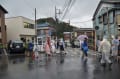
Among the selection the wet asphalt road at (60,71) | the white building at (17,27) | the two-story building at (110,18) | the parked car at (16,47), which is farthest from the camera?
the white building at (17,27)

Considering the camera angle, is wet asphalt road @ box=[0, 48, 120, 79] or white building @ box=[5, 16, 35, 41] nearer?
wet asphalt road @ box=[0, 48, 120, 79]

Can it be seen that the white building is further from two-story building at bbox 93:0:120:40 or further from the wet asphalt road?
the wet asphalt road

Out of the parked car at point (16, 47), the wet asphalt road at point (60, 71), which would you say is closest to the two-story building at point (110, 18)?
the parked car at point (16, 47)

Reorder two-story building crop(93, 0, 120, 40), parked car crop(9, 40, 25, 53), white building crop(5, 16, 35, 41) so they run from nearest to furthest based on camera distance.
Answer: two-story building crop(93, 0, 120, 40), parked car crop(9, 40, 25, 53), white building crop(5, 16, 35, 41)

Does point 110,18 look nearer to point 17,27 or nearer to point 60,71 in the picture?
point 60,71

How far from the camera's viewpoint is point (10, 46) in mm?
29562

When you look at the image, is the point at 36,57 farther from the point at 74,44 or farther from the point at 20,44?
the point at 74,44

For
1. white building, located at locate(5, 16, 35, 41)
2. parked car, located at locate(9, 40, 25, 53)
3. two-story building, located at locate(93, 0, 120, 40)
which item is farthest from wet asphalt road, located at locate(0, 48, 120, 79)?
white building, located at locate(5, 16, 35, 41)

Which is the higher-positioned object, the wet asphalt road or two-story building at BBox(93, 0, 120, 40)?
two-story building at BBox(93, 0, 120, 40)

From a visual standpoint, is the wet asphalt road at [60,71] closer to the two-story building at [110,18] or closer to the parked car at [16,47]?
the two-story building at [110,18]

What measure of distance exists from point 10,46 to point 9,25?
15.0 meters

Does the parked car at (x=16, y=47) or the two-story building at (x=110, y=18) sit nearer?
the two-story building at (x=110, y=18)

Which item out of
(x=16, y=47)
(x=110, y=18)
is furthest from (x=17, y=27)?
(x=110, y=18)

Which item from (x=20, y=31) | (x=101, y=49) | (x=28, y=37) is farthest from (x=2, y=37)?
(x=101, y=49)
